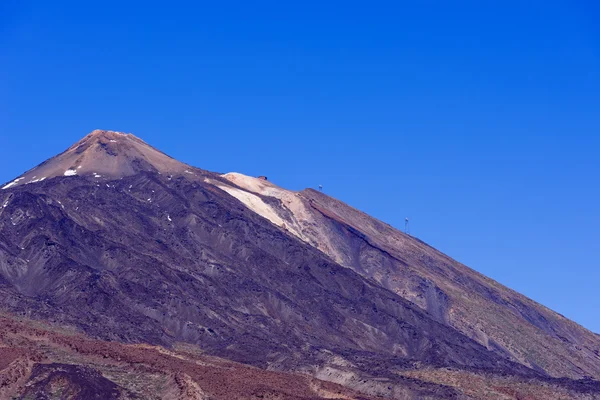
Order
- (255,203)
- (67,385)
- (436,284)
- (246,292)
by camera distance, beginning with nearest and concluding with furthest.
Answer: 1. (67,385)
2. (246,292)
3. (436,284)
4. (255,203)

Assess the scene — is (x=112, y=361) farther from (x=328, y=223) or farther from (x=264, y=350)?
(x=328, y=223)

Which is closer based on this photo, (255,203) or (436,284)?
(436,284)

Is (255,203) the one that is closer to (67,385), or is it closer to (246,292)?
(246,292)

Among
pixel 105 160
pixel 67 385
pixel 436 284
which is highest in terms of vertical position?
pixel 436 284

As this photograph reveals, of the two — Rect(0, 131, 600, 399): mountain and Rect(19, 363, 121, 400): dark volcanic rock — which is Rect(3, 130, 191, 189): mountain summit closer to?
Rect(0, 131, 600, 399): mountain

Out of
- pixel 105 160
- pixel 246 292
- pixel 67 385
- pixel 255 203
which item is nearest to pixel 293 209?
pixel 255 203

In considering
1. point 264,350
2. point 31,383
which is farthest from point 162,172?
point 31,383

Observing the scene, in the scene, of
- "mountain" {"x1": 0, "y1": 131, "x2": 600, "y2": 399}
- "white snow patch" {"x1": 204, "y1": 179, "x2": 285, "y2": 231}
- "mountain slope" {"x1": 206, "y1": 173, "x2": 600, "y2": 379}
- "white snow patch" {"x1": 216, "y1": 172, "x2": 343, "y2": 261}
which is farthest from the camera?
"white snow patch" {"x1": 204, "y1": 179, "x2": 285, "y2": 231}

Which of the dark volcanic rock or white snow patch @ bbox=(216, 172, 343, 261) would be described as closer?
the dark volcanic rock

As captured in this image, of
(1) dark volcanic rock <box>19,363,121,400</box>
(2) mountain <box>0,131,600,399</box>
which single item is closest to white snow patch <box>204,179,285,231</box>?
(2) mountain <box>0,131,600,399</box>
